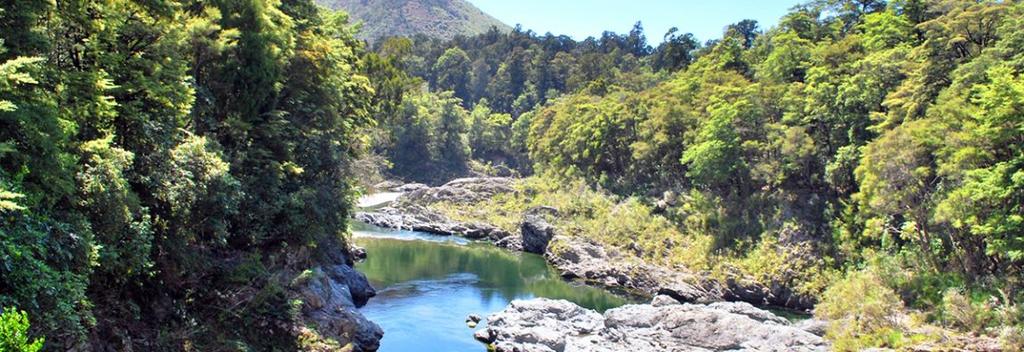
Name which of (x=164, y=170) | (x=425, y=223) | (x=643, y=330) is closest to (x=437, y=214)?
(x=425, y=223)

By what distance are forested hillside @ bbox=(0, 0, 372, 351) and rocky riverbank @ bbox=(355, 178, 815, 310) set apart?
1870 cm

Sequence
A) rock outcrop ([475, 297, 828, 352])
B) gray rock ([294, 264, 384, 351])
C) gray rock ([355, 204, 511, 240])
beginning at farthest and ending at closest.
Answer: gray rock ([355, 204, 511, 240]) < rock outcrop ([475, 297, 828, 352]) < gray rock ([294, 264, 384, 351])

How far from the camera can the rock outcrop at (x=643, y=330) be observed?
2800cm

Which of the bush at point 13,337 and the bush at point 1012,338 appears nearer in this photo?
the bush at point 13,337

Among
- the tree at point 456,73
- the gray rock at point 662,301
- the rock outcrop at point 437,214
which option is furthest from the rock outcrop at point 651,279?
the tree at point 456,73

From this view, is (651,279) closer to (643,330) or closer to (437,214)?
(643,330)

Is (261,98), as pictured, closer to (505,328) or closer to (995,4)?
(505,328)

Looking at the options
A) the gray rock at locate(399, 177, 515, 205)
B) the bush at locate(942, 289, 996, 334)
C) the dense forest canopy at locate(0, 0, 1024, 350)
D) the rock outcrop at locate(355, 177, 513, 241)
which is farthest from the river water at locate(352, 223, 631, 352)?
the bush at locate(942, 289, 996, 334)

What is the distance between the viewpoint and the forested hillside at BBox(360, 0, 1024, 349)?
87.5 ft

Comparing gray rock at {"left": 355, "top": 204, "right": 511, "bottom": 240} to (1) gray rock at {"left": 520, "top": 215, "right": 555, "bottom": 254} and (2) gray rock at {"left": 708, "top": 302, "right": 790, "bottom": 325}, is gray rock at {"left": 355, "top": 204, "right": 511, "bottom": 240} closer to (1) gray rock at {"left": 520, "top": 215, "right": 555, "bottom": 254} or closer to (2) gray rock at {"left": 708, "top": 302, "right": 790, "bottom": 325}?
(1) gray rock at {"left": 520, "top": 215, "right": 555, "bottom": 254}

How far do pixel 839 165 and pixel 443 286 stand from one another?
22.0m

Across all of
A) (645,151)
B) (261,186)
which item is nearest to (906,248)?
(645,151)

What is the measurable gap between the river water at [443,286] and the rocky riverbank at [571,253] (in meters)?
1.57

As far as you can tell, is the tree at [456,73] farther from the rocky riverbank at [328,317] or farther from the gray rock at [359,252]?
the rocky riverbank at [328,317]
